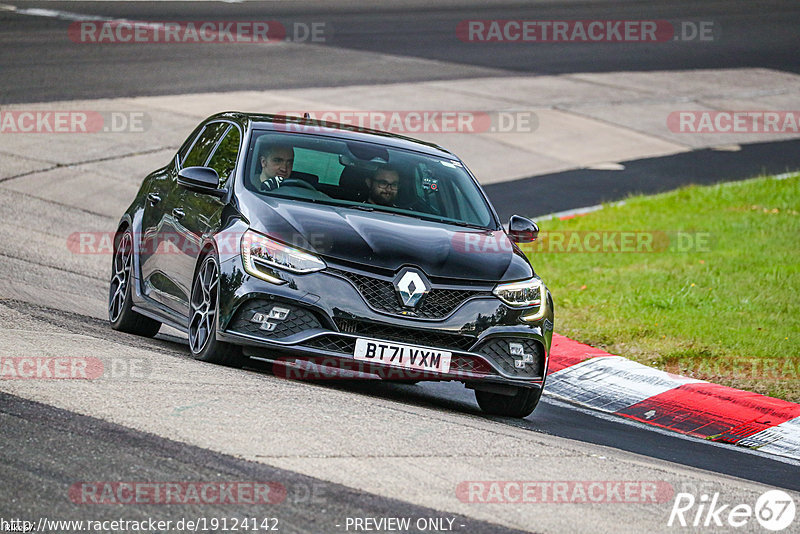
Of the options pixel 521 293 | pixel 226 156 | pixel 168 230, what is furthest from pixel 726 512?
pixel 168 230

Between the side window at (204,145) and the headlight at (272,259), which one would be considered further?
the side window at (204,145)

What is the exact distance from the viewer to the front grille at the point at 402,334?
7.65 m

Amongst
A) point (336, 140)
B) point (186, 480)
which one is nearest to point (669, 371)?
point (336, 140)

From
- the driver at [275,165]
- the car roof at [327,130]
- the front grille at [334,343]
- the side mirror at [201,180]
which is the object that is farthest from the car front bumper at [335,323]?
the car roof at [327,130]

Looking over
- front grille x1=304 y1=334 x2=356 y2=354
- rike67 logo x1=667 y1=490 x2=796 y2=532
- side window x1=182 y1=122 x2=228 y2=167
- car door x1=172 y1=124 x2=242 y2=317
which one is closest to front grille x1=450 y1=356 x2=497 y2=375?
front grille x1=304 y1=334 x2=356 y2=354

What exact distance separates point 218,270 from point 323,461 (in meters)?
2.32

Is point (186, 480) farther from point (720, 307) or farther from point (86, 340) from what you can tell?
point (720, 307)

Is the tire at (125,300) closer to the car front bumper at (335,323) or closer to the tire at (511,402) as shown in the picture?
the car front bumper at (335,323)

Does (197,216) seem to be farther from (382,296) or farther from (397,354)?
(397,354)

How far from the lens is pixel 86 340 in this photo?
27.2ft

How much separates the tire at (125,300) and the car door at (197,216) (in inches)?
37.6

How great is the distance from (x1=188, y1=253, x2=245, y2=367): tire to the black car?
1cm

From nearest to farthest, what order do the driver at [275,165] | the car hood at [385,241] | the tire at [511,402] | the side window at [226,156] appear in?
the car hood at [385,241]
the tire at [511,402]
the driver at [275,165]
the side window at [226,156]

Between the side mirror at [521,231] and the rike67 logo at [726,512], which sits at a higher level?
the side mirror at [521,231]
